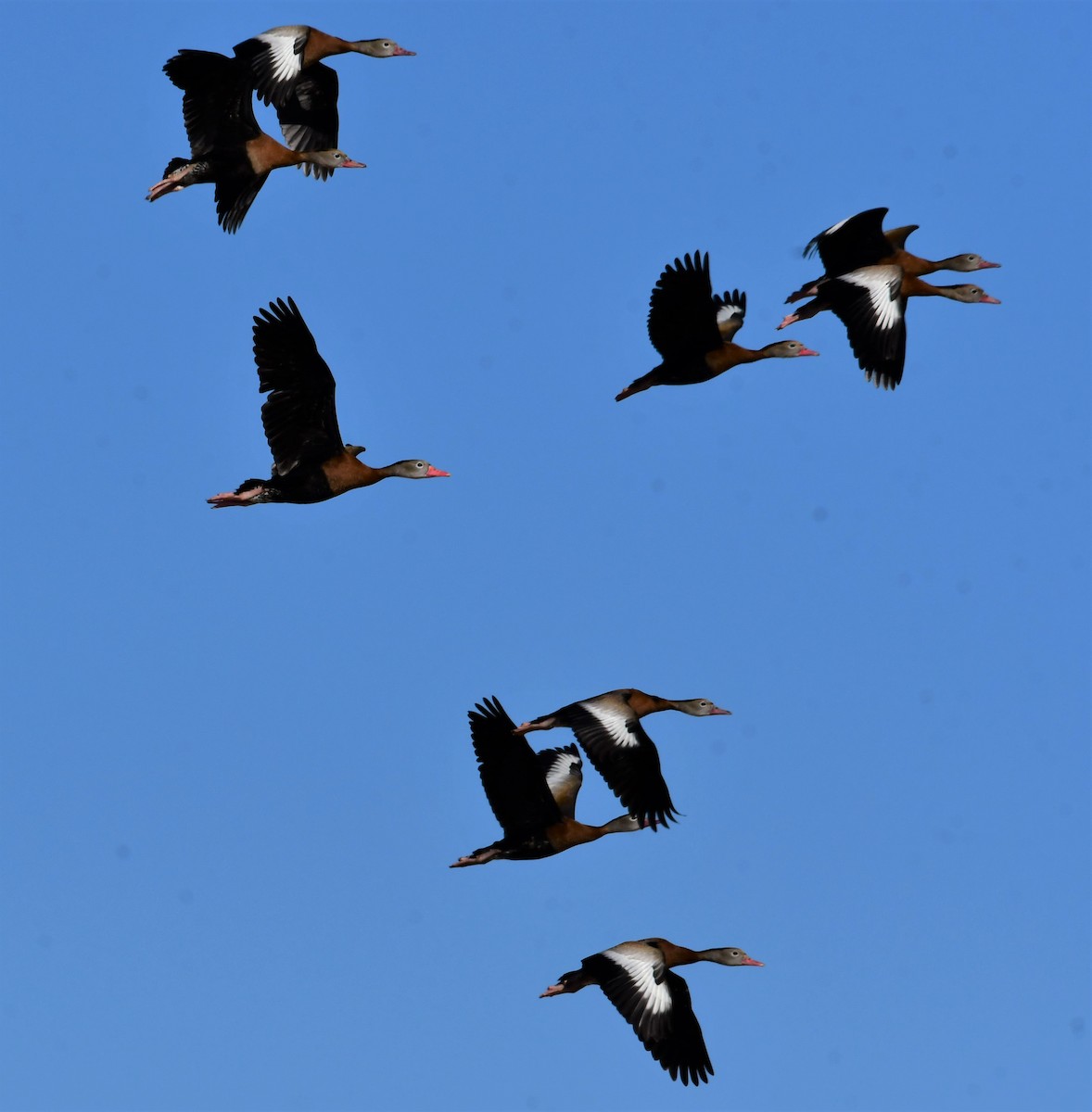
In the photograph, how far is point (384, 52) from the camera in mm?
20469

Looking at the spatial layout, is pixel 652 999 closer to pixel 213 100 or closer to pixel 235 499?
pixel 235 499

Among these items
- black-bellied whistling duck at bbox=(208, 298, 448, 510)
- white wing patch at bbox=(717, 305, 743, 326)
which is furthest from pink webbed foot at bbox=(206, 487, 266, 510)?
white wing patch at bbox=(717, 305, 743, 326)

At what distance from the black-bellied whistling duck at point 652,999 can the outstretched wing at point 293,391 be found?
460 centimetres

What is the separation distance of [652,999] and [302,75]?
9.50 meters

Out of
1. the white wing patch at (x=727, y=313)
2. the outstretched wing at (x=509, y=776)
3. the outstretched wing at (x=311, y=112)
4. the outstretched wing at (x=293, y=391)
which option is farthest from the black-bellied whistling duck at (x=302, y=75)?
the outstretched wing at (x=509, y=776)

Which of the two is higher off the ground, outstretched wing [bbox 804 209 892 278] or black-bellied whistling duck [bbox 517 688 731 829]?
outstretched wing [bbox 804 209 892 278]

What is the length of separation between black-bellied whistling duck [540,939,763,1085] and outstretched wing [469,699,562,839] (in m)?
1.21

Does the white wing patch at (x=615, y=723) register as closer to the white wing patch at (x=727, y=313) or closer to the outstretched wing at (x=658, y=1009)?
the outstretched wing at (x=658, y=1009)

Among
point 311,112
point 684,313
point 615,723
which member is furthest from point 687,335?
point 311,112

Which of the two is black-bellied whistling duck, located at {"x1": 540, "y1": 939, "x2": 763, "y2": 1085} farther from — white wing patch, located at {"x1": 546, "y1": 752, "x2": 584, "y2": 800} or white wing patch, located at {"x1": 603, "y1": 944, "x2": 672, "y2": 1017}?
white wing patch, located at {"x1": 546, "y1": 752, "x2": 584, "y2": 800}

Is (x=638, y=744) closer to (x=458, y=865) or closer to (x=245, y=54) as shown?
(x=458, y=865)

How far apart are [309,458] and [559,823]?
12.0 feet

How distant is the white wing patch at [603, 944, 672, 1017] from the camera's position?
16984 mm

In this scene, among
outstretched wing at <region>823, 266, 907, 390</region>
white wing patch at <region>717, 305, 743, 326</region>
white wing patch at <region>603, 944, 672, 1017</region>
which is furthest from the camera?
white wing patch at <region>717, 305, 743, 326</region>
